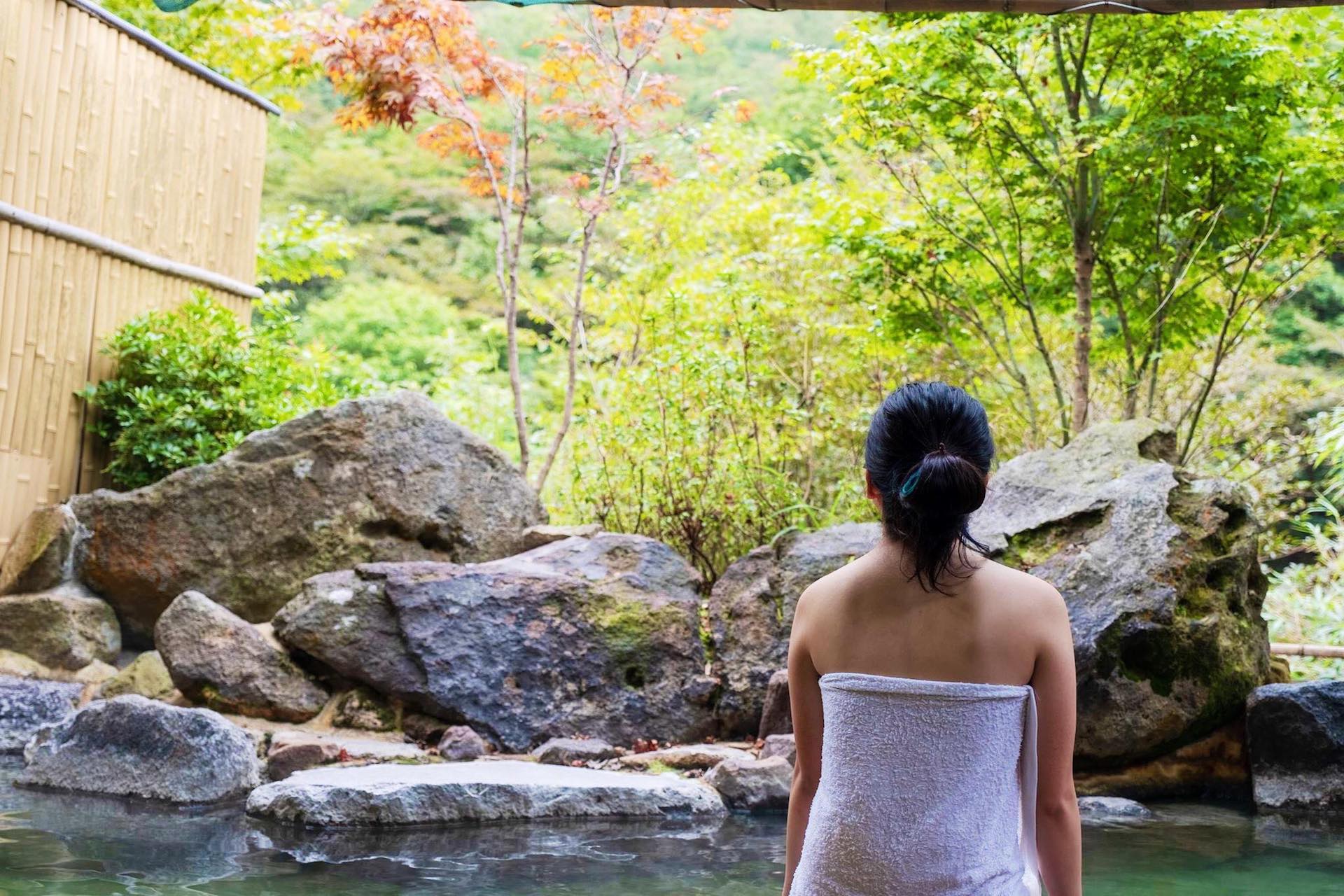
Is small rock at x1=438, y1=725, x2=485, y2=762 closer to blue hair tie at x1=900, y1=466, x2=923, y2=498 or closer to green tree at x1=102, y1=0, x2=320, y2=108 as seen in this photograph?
blue hair tie at x1=900, y1=466, x2=923, y2=498

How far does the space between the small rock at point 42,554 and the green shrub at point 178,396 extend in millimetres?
790

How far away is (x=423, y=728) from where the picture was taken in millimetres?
6082

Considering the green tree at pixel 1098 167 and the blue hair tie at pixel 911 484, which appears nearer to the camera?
the blue hair tie at pixel 911 484

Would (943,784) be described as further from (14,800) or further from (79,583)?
(79,583)

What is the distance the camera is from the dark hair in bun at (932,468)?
168 centimetres

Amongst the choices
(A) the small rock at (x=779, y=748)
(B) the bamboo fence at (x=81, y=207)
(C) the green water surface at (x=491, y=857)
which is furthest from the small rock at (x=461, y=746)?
(B) the bamboo fence at (x=81, y=207)

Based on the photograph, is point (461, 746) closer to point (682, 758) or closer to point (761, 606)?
point (682, 758)

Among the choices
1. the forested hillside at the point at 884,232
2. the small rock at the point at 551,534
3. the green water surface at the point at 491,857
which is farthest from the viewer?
the forested hillside at the point at 884,232

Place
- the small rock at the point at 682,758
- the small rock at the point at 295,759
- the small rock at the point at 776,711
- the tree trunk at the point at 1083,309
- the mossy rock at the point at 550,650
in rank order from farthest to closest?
the tree trunk at the point at 1083,309, the mossy rock at the point at 550,650, the small rock at the point at 776,711, the small rock at the point at 682,758, the small rock at the point at 295,759

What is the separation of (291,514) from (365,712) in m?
1.40

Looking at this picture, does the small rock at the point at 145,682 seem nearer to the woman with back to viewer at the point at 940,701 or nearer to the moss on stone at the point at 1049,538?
the moss on stone at the point at 1049,538

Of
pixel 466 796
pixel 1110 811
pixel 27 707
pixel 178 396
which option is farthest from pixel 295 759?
pixel 1110 811

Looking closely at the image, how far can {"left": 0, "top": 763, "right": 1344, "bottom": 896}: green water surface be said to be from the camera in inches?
153

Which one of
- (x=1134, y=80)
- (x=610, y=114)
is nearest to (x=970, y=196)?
(x=1134, y=80)
